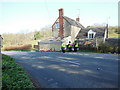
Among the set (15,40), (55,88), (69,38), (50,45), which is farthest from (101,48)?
(15,40)

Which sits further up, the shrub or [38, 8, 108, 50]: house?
[38, 8, 108, 50]: house

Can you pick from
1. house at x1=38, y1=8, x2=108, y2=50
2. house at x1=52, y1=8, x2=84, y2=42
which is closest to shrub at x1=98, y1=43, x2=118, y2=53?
house at x1=38, y1=8, x2=108, y2=50

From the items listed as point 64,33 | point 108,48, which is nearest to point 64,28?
point 64,33

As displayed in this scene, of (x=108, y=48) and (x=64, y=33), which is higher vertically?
(x=64, y=33)

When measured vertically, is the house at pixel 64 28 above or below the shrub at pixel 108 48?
above

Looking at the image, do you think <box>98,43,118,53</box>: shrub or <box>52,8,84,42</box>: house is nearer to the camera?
<box>98,43,118,53</box>: shrub

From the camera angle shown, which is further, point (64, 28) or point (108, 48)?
point (64, 28)

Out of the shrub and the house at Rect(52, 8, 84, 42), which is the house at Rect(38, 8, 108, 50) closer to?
the house at Rect(52, 8, 84, 42)

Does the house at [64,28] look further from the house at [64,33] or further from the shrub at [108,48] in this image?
the shrub at [108,48]

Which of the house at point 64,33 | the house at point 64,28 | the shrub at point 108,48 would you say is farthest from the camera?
the house at point 64,28

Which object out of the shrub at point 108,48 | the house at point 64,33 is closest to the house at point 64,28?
the house at point 64,33

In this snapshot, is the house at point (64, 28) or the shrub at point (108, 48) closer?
the shrub at point (108, 48)

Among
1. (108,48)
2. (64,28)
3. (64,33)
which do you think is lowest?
(108,48)

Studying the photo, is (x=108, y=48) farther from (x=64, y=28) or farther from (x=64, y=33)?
(x=64, y=28)
